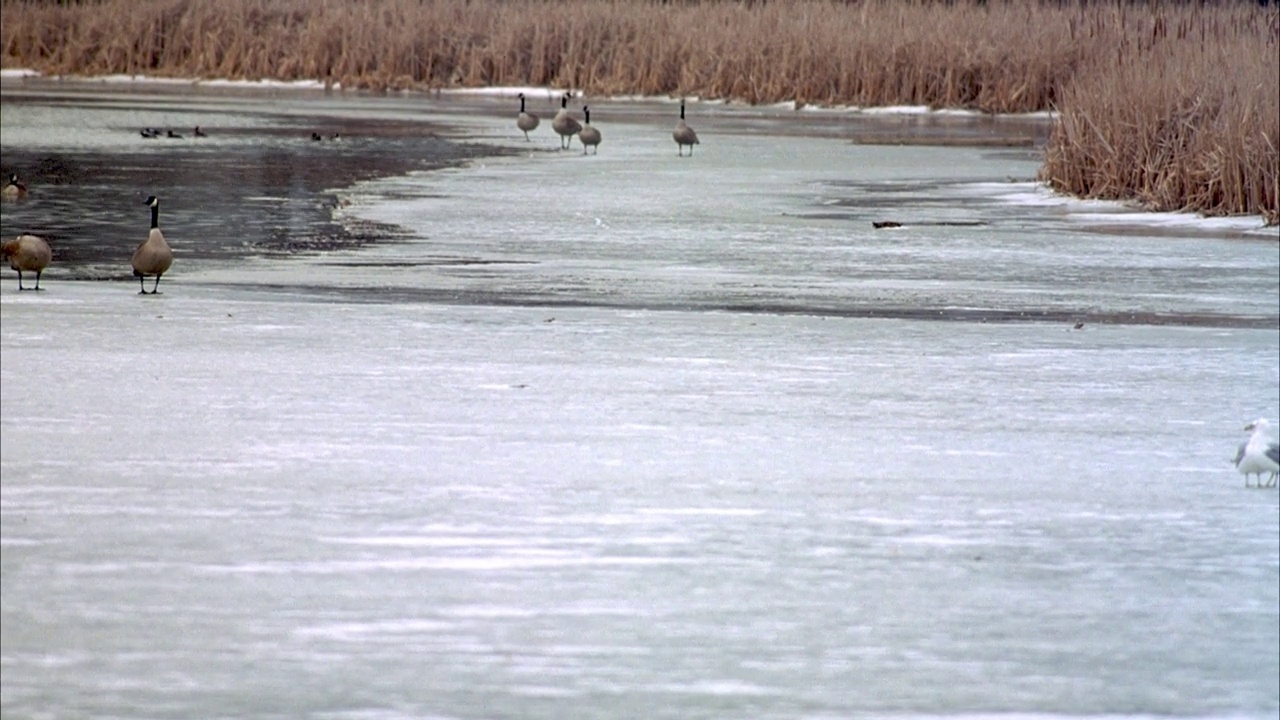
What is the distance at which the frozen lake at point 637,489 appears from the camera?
3.38 metres

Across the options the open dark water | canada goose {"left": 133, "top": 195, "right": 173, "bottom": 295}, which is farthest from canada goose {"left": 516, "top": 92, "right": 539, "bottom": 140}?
canada goose {"left": 133, "top": 195, "right": 173, "bottom": 295}

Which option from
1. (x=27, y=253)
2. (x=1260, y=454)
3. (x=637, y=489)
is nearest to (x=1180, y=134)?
(x=27, y=253)

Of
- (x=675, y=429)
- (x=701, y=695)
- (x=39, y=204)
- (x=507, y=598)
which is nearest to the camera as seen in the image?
(x=701, y=695)

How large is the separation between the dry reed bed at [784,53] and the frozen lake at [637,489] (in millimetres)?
3612

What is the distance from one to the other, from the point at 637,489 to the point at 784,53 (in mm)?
24462

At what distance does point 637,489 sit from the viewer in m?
4.68

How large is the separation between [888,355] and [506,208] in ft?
21.2

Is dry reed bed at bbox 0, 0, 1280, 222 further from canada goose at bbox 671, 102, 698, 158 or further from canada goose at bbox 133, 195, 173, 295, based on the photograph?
canada goose at bbox 133, 195, 173, 295

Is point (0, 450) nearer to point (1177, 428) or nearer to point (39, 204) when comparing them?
point (1177, 428)

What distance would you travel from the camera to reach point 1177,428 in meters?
5.55

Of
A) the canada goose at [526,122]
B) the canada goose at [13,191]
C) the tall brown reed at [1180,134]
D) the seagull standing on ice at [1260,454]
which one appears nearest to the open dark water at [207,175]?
the canada goose at [13,191]

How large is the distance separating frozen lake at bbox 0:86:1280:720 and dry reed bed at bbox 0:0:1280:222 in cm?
361

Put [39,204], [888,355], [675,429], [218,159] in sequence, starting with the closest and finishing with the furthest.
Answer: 1. [675,429]
2. [888,355]
3. [39,204]
4. [218,159]

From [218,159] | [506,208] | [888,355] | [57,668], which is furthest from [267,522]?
[218,159]
